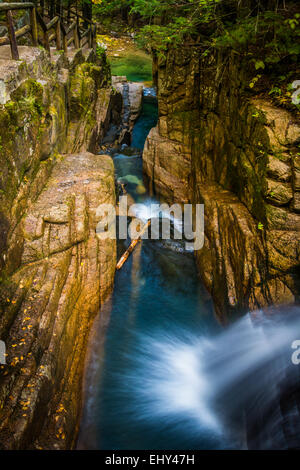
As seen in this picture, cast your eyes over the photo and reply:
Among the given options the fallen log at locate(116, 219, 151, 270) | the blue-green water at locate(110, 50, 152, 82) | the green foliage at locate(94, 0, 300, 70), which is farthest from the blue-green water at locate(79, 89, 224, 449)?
the blue-green water at locate(110, 50, 152, 82)

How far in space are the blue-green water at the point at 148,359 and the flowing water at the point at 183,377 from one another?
0.6 inches

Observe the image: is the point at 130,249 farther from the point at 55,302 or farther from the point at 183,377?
the point at 183,377

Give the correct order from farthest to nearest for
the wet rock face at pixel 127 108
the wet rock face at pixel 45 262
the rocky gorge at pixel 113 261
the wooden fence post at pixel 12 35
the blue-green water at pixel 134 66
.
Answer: the blue-green water at pixel 134 66
the wet rock face at pixel 127 108
the wooden fence post at pixel 12 35
the rocky gorge at pixel 113 261
the wet rock face at pixel 45 262

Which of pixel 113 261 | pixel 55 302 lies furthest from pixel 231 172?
pixel 55 302

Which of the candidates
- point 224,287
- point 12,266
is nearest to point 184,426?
point 224,287

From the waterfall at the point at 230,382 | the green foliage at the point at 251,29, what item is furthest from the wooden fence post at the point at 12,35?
the waterfall at the point at 230,382

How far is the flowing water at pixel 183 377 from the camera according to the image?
436cm

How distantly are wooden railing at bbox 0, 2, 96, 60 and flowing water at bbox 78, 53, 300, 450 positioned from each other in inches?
222

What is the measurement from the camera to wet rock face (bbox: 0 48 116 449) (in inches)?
151

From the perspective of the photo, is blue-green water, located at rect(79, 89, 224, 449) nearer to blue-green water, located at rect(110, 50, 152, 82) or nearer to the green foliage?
the green foliage

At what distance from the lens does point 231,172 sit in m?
6.93

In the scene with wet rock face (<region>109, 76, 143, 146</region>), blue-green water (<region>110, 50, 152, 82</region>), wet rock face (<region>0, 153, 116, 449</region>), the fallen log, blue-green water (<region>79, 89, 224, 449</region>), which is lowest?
blue-green water (<region>79, 89, 224, 449</region>)

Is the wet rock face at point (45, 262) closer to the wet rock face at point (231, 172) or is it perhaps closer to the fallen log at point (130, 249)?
the fallen log at point (130, 249)
